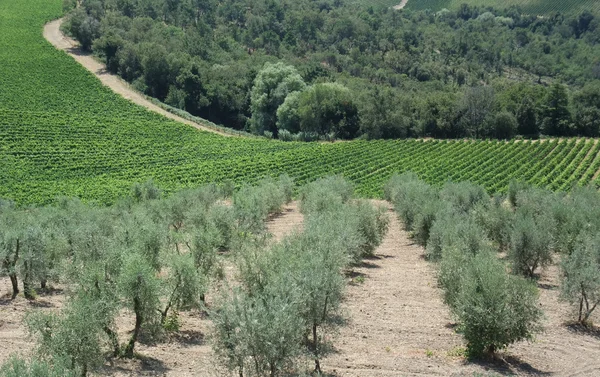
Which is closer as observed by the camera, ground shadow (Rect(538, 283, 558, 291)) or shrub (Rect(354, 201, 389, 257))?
ground shadow (Rect(538, 283, 558, 291))

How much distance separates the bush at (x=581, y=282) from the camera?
24.0 metres

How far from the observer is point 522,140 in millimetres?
77438

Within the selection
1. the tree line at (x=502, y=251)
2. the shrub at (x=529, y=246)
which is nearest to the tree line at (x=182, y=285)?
the tree line at (x=502, y=251)

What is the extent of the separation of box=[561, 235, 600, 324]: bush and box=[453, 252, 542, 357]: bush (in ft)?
12.2

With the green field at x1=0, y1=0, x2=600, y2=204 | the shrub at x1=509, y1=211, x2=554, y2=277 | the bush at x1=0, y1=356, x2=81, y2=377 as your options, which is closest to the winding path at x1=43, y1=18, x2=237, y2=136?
the green field at x1=0, y1=0, x2=600, y2=204

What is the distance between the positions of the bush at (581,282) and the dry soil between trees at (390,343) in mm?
967

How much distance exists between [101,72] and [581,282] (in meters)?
96.9

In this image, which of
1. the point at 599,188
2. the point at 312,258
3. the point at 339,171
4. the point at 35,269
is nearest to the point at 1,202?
the point at 35,269

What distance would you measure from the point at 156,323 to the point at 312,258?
6.07 metres

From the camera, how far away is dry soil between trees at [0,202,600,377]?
20409mm

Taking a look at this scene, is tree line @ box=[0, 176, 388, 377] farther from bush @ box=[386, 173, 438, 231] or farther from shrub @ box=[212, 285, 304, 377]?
bush @ box=[386, 173, 438, 231]

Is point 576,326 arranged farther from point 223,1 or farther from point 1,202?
point 223,1

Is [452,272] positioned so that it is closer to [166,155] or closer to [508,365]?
[508,365]

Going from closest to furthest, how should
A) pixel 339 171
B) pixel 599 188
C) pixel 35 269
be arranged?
pixel 35 269, pixel 599 188, pixel 339 171
